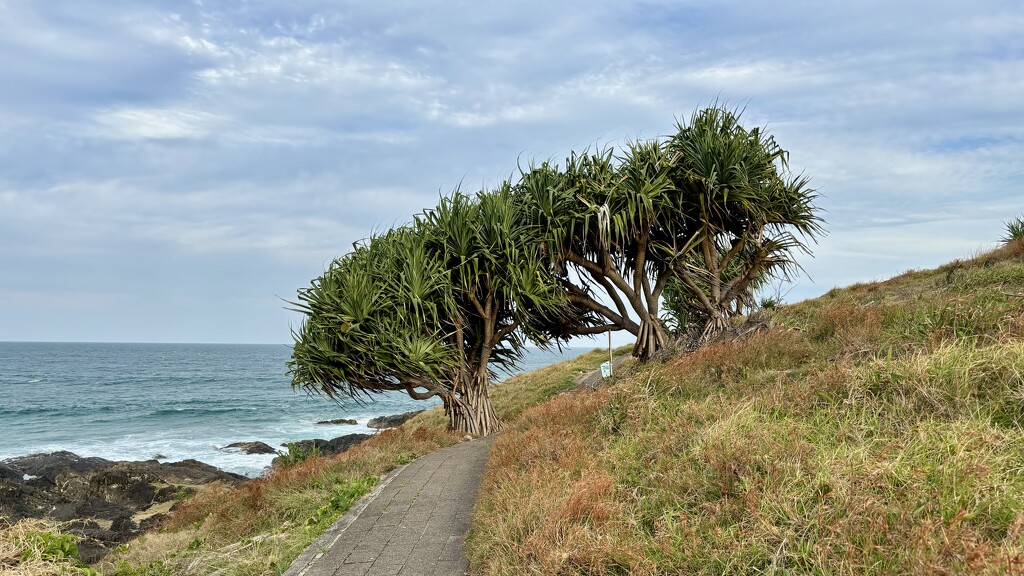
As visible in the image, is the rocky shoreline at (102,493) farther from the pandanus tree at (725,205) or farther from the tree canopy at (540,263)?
the pandanus tree at (725,205)

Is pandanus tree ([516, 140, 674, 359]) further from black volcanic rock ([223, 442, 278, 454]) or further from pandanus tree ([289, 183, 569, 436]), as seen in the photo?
black volcanic rock ([223, 442, 278, 454])

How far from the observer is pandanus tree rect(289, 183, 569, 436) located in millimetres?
14109

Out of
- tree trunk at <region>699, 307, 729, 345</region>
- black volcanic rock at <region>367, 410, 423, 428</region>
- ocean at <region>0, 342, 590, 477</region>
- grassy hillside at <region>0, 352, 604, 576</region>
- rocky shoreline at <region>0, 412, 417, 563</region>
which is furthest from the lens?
black volcanic rock at <region>367, 410, 423, 428</region>

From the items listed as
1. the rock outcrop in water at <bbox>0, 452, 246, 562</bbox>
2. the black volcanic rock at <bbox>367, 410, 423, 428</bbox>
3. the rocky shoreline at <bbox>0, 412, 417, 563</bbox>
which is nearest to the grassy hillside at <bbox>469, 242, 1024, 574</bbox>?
the rocky shoreline at <bbox>0, 412, 417, 563</bbox>

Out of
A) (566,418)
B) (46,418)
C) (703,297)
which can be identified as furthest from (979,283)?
(46,418)

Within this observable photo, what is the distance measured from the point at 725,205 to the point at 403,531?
41.9 feet

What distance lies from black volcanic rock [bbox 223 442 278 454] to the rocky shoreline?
5011 mm

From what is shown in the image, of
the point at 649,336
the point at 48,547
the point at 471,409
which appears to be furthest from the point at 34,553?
the point at 649,336

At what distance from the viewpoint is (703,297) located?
56.0 feet

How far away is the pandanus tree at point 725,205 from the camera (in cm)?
1619

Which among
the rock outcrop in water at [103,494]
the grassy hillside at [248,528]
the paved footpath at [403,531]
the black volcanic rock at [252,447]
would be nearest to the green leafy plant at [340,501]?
the grassy hillside at [248,528]

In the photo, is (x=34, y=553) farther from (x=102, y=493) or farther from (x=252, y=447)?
(x=252, y=447)

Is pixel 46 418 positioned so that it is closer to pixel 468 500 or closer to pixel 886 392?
pixel 468 500

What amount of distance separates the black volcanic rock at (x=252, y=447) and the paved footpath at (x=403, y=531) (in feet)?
77.2
